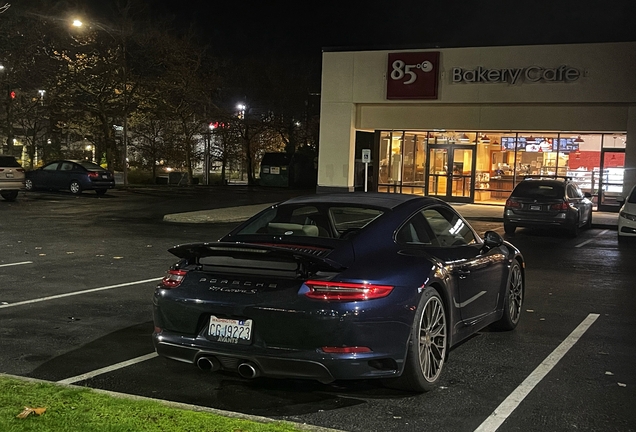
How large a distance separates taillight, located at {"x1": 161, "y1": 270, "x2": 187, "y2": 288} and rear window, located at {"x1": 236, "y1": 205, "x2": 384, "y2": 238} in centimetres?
100

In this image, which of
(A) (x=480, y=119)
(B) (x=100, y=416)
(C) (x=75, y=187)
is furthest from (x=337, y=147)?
(B) (x=100, y=416)

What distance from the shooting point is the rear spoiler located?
5.03 m

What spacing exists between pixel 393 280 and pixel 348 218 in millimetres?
1532

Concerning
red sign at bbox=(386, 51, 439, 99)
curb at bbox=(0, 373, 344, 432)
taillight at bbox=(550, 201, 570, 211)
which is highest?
red sign at bbox=(386, 51, 439, 99)

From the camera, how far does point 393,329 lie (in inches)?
200

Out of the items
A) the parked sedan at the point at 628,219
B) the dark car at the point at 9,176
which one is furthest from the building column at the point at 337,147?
the parked sedan at the point at 628,219

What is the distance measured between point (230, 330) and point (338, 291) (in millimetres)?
820

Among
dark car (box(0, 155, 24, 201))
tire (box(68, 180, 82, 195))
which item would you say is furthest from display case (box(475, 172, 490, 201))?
dark car (box(0, 155, 24, 201))

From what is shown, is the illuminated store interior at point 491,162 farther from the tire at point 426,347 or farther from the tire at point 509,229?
the tire at point 426,347

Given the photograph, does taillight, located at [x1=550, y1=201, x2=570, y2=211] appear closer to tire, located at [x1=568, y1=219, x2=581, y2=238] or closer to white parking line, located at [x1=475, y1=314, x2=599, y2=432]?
tire, located at [x1=568, y1=219, x2=581, y2=238]

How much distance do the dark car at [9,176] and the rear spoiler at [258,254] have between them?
22.0 meters

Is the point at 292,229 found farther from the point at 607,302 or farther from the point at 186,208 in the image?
the point at 186,208

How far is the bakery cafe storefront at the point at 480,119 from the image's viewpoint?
27.3 metres

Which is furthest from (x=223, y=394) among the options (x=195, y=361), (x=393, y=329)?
(x=393, y=329)
